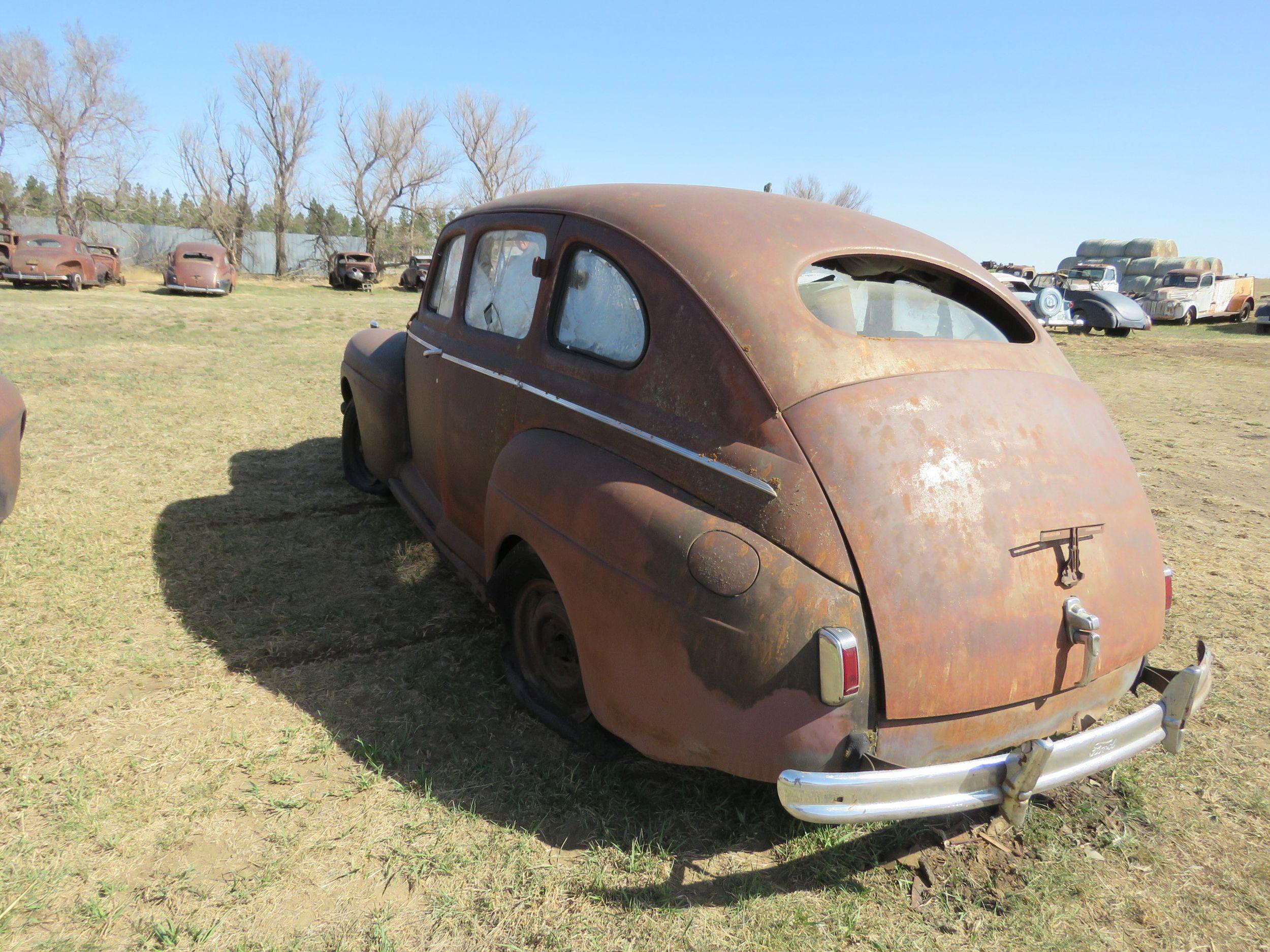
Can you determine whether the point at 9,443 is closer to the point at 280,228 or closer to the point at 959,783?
the point at 959,783

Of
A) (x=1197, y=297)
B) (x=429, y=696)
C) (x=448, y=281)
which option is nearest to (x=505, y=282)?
(x=448, y=281)

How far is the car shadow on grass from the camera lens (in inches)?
94.5

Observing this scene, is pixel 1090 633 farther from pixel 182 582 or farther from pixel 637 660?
pixel 182 582

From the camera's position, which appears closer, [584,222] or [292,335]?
[584,222]

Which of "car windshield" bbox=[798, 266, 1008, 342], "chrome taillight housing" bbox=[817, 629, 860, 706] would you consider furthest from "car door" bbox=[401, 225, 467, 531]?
"chrome taillight housing" bbox=[817, 629, 860, 706]

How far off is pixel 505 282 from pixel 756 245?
130 centimetres

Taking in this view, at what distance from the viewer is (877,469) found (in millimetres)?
2123

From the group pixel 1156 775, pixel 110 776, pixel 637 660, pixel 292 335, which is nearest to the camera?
pixel 637 660

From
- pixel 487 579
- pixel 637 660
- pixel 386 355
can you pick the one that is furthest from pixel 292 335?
pixel 637 660

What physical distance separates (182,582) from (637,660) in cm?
291

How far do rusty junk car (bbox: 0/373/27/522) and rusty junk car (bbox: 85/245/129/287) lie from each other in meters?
19.9

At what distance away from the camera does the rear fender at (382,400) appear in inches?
175

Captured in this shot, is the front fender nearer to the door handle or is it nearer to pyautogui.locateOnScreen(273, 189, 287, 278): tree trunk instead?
the door handle

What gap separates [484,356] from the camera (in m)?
3.31
